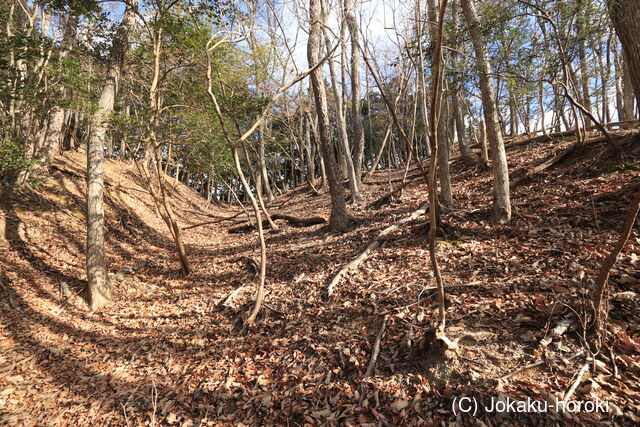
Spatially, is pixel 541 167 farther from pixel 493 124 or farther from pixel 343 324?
pixel 343 324

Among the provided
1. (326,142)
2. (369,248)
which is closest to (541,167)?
(369,248)

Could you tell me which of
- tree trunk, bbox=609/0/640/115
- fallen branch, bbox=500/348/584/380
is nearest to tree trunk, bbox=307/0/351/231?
fallen branch, bbox=500/348/584/380

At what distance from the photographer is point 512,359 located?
2670 millimetres

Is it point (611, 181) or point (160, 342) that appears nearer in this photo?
point (160, 342)

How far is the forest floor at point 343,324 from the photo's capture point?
2.62 m

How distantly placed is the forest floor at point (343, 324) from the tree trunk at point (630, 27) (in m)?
2.14

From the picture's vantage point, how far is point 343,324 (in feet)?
13.2

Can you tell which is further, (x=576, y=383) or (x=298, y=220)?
(x=298, y=220)

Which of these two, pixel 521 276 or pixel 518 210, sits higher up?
pixel 518 210

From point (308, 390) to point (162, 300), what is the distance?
4767mm

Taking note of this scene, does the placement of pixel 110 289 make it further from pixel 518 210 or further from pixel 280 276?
pixel 518 210

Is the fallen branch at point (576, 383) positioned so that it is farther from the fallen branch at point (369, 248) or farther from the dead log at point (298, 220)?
the dead log at point (298, 220)

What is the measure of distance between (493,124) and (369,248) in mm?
3639

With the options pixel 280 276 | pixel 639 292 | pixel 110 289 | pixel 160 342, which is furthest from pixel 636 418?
pixel 110 289
